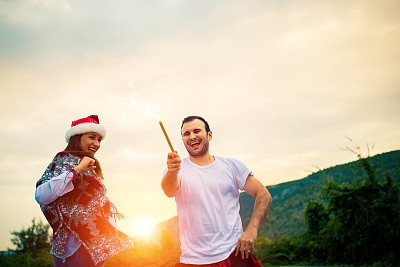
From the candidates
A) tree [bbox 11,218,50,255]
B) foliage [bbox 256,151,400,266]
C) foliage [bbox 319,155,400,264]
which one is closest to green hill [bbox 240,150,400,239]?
foliage [bbox 256,151,400,266]

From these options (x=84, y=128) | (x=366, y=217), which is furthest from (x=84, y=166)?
(x=366, y=217)

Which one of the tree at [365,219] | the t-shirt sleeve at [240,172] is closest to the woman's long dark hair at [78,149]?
the t-shirt sleeve at [240,172]

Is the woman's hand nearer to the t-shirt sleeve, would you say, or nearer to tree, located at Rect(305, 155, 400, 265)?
the t-shirt sleeve

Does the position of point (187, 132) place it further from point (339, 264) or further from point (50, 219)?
point (339, 264)

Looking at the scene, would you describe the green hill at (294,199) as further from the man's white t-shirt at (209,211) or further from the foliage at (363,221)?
the man's white t-shirt at (209,211)

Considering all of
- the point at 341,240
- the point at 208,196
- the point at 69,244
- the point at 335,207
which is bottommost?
the point at 341,240

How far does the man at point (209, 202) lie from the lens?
2.86 metres

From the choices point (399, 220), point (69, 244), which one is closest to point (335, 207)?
point (399, 220)

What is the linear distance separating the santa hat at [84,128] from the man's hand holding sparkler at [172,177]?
1106 mm

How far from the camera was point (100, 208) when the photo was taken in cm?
314

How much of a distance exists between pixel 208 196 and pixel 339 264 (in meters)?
13.7

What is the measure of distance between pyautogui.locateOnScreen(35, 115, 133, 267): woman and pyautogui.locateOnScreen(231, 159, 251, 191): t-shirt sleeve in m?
1.43

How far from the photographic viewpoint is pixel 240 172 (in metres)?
3.44

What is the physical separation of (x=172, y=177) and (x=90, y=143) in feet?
3.75
